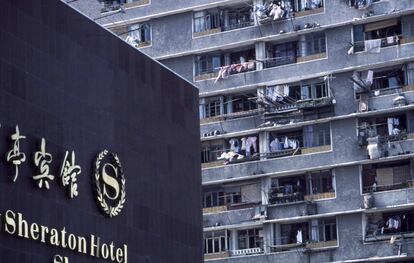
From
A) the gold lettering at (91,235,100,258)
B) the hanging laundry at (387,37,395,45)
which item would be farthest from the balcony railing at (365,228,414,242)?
the gold lettering at (91,235,100,258)

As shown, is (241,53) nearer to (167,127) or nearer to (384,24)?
(384,24)

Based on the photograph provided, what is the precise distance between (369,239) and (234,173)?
7362 mm

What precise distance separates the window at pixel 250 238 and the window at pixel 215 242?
0.69 m

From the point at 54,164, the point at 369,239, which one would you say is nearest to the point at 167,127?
the point at 54,164

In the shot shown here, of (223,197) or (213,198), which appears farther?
(213,198)

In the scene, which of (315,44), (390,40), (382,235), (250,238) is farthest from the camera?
(315,44)

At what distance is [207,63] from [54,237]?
1246 inches

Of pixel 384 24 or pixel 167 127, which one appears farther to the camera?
pixel 384 24

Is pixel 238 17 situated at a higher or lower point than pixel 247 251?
higher

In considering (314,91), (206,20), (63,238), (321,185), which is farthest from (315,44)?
(63,238)

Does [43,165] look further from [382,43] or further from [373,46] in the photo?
[382,43]

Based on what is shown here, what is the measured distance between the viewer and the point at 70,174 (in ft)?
109

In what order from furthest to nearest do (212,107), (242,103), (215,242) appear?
(212,107) → (242,103) → (215,242)

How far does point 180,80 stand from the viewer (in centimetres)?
4131
